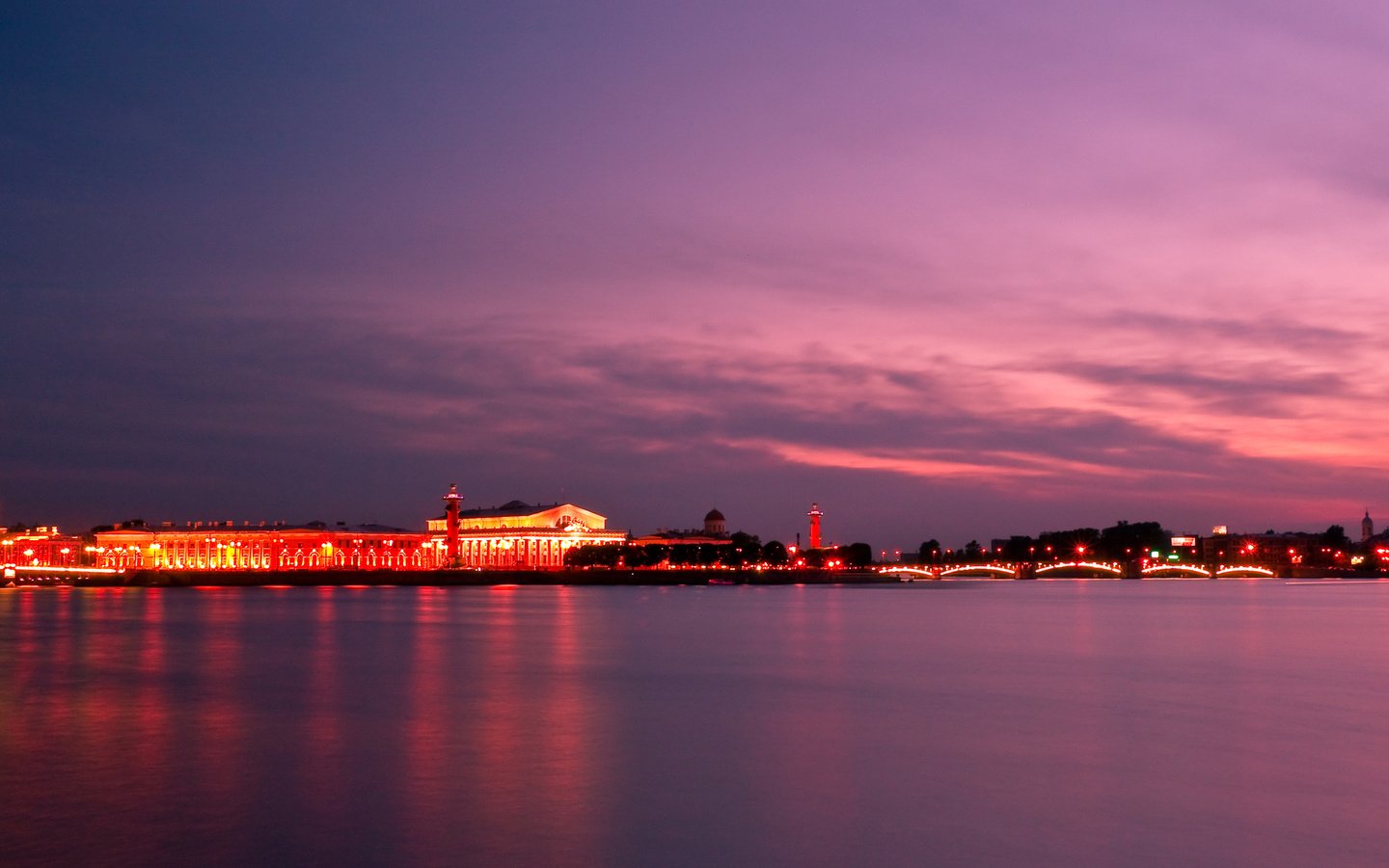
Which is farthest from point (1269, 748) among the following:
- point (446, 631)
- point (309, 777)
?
point (446, 631)

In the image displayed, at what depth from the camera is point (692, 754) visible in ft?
56.4

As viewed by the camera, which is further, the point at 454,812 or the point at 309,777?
the point at 309,777

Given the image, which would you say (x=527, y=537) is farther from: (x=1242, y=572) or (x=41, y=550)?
(x=1242, y=572)

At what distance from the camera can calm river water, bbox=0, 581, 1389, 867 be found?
11.9m

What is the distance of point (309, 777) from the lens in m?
15.0

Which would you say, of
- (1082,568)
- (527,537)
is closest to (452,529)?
(527,537)

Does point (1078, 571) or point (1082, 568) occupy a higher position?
point (1082, 568)

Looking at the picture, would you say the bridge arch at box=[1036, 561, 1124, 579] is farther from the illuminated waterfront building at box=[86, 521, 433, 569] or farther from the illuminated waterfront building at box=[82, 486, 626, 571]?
the illuminated waterfront building at box=[86, 521, 433, 569]

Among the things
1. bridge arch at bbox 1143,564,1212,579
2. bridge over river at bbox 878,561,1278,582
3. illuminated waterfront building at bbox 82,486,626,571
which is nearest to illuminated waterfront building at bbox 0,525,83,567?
illuminated waterfront building at bbox 82,486,626,571

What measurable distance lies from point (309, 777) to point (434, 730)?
409 cm

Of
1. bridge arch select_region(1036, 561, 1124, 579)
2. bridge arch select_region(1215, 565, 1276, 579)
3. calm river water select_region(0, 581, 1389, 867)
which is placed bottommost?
bridge arch select_region(1215, 565, 1276, 579)

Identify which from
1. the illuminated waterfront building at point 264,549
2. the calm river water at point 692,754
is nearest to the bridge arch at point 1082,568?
the illuminated waterfront building at point 264,549

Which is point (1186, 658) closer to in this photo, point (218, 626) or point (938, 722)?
point (938, 722)

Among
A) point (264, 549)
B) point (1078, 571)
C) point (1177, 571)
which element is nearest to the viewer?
point (264, 549)
